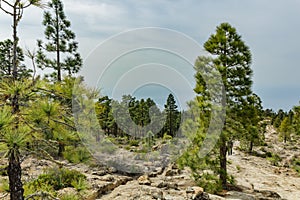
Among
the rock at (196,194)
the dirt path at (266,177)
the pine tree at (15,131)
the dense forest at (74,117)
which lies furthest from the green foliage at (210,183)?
the pine tree at (15,131)

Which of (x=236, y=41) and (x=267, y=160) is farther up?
(x=236, y=41)

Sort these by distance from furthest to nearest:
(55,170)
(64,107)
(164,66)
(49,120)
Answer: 1. (164,66)
2. (55,170)
3. (64,107)
4. (49,120)

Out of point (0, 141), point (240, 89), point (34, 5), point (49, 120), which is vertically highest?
point (240, 89)

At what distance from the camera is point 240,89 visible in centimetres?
856

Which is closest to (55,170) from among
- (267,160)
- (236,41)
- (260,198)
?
(260,198)

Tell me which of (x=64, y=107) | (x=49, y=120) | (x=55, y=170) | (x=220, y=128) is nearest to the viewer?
(x=49, y=120)

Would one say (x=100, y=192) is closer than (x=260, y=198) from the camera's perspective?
Yes

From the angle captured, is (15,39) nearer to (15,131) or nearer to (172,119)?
(15,131)

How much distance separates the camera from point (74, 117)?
2510 millimetres

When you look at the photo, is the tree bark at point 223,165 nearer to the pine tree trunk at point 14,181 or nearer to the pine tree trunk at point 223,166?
the pine tree trunk at point 223,166

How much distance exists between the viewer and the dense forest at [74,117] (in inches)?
79.5

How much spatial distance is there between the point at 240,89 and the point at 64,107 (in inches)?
286

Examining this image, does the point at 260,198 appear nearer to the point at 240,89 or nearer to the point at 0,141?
the point at 240,89

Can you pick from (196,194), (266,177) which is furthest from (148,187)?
(266,177)
